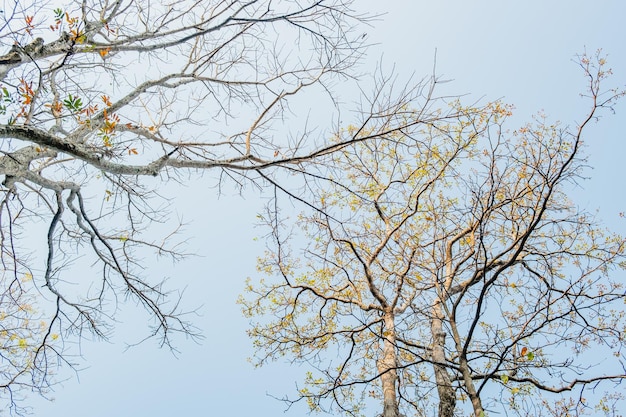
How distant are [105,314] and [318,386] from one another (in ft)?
10.7

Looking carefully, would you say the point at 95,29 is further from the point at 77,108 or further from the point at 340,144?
the point at 340,144

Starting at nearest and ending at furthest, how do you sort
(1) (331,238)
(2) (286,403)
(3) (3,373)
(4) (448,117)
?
(4) (448,117), (2) (286,403), (3) (3,373), (1) (331,238)

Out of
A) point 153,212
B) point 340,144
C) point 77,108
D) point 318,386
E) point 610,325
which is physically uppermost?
point 153,212

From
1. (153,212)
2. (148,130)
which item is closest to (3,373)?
(153,212)

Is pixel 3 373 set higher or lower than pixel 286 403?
higher

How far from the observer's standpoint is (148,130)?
219 inches

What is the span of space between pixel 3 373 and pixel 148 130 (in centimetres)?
453

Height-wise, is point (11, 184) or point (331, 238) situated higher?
point (331, 238)

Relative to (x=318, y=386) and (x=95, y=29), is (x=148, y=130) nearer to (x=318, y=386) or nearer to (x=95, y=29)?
(x=95, y=29)

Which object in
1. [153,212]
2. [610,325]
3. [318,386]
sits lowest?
[318,386]

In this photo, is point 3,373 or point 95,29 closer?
point 95,29

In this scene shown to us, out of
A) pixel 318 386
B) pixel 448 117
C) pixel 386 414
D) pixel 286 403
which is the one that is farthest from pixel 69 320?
pixel 448 117

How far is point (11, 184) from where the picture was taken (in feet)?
15.1

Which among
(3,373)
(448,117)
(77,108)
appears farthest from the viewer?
(3,373)
